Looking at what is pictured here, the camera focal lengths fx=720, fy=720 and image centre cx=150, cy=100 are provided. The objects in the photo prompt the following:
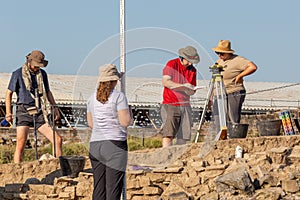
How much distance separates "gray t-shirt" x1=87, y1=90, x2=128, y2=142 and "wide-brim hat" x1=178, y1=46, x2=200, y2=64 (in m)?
0.97

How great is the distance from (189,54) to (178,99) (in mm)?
1028

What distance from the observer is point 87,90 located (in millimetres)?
7699

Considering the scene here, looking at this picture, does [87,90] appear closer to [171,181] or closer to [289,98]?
[171,181]

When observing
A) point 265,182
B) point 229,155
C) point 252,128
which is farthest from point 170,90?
point 252,128

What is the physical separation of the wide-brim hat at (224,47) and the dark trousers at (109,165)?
5.01m

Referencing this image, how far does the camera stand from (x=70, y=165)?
10.3 metres

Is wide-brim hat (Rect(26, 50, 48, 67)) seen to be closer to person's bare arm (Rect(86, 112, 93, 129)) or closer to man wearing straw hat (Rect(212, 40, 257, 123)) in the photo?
person's bare arm (Rect(86, 112, 93, 129))

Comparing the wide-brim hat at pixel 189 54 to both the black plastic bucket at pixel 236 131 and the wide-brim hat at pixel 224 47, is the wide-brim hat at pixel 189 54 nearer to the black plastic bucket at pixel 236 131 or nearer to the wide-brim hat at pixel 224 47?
the wide-brim hat at pixel 224 47

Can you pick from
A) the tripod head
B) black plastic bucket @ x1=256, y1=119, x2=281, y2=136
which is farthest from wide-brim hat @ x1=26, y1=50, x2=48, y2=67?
black plastic bucket @ x1=256, y1=119, x2=281, y2=136

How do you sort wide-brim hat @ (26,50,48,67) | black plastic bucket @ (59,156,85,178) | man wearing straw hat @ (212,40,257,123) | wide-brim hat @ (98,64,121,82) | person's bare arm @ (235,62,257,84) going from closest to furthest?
wide-brim hat @ (98,64,121,82), wide-brim hat @ (26,50,48,67), black plastic bucket @ (59,156,85,178), person's bare arm @ (235,62,257,84), man wearing straw hat @ (212,40,257,123)

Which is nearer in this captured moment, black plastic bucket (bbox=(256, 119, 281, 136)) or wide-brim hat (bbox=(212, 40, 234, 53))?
wide-brim hat (bbox=(212, 40, 234, 53))

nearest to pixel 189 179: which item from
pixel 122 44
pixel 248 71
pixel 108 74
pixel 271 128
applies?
pixel 248 71

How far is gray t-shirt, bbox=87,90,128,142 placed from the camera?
7094mm

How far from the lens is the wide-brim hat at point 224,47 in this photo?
11820 millimetres
